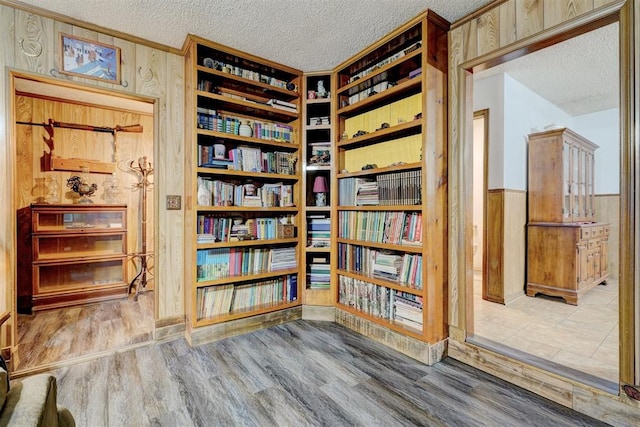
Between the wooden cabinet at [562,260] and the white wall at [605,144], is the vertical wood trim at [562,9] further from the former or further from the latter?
the white wall at [605,144]

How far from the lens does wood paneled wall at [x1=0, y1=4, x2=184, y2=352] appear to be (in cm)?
206

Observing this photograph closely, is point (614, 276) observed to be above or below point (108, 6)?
below

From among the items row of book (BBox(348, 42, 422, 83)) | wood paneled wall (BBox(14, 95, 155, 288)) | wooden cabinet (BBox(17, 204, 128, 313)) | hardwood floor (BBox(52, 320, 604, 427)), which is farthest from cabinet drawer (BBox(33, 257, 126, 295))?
row of book (BBox(348, 42, 422, 83))

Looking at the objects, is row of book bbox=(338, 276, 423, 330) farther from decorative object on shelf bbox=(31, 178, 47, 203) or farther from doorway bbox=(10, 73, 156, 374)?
decorative object on shelf bbox=(31, 178, 47, 203)

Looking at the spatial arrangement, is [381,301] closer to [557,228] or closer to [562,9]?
[562,9]

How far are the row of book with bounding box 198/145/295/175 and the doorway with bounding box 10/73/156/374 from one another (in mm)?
1596

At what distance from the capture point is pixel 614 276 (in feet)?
15.6

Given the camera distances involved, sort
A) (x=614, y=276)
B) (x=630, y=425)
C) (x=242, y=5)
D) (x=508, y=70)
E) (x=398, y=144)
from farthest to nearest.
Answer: (x=614, y=276), (x=508, y=70), (x=398, y=144), (x=242, y=5), (x=630, y=425)

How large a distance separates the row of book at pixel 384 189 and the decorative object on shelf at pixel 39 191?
3.60 metres

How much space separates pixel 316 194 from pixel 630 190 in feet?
7.63

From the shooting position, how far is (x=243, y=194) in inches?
112

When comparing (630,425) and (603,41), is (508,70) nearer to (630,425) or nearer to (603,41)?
(603,41)

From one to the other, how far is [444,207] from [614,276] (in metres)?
4.56

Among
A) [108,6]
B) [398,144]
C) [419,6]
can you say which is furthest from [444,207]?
[108,6]
